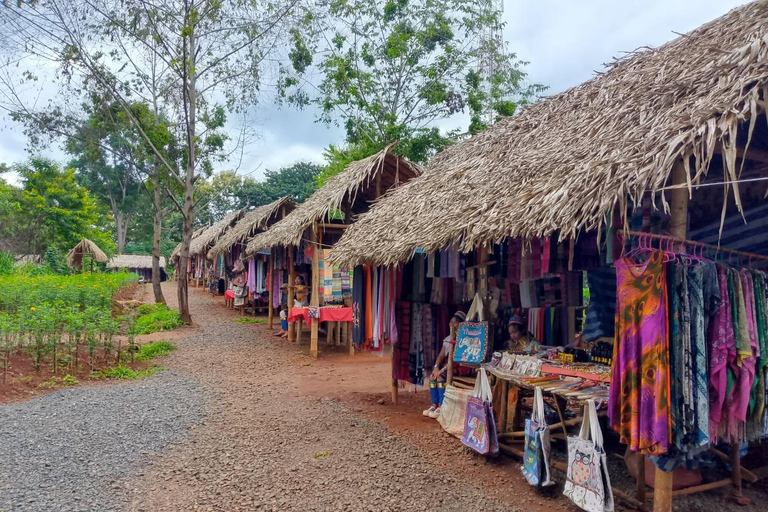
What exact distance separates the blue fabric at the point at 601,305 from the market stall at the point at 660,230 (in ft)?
0.04

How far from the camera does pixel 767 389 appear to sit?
357 centimetres

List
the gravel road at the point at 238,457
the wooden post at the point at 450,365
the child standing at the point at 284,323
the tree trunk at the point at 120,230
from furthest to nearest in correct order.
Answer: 1. the tree trunk at the point at 120,230
2. the child standing at the point at 284,323
3. the wooden post at the point at 450,365
4. the gravel road at the point at 238,457

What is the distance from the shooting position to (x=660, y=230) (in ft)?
12.2

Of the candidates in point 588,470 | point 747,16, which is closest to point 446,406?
point 588,470

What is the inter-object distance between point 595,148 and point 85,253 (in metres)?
25.1

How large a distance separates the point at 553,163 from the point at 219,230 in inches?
804

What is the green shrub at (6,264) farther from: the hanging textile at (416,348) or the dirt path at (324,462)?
the hanging textile at (416,348)

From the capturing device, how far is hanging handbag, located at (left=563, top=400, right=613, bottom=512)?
338 cm

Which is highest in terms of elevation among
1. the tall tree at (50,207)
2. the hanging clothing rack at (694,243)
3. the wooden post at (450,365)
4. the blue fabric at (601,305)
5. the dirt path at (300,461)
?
the tall tree at (50,207)

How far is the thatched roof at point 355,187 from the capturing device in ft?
29.8

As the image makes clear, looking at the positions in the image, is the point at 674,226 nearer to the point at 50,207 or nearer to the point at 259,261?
the point at 259,261

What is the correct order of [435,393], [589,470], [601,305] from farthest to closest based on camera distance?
[435,393], [601,305], [589,470]

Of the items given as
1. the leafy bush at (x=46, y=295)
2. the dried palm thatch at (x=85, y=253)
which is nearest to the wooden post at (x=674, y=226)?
the leafy bush at (x=46, y=295)

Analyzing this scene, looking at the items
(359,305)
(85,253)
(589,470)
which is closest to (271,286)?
(359,305)
